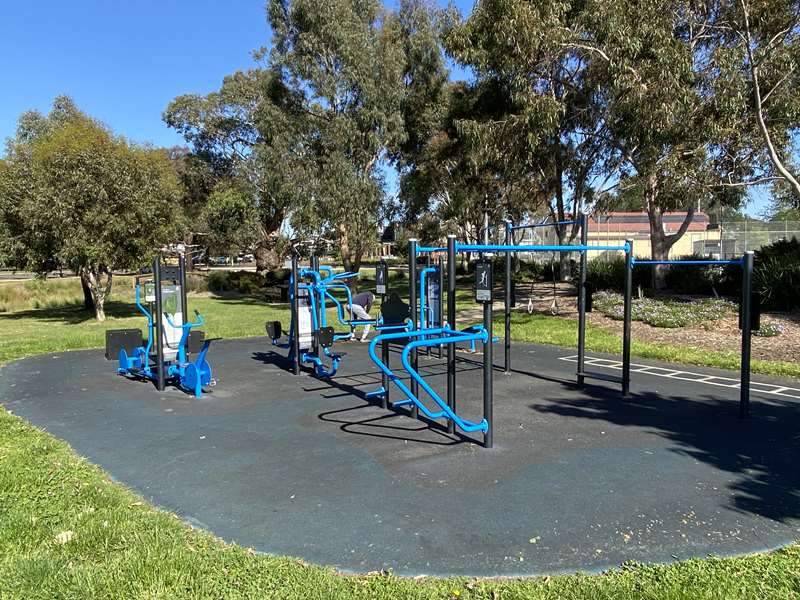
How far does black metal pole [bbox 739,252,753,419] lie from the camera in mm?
6195

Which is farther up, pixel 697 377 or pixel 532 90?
pixel 532 90

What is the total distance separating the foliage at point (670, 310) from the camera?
526 inches

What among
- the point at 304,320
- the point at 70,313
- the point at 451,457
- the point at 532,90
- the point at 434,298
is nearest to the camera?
the point at 451,457

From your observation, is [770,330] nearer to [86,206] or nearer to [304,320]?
[304,320]

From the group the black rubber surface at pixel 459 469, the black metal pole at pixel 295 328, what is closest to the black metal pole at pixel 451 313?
the black rubber surface at pixel 459 469

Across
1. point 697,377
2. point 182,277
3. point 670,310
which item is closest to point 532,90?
point 670,310

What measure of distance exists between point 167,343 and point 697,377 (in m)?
7.49

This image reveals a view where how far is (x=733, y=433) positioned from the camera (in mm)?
5676

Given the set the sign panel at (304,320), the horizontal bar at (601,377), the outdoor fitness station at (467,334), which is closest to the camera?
the outdoor fitness station at (467,334)

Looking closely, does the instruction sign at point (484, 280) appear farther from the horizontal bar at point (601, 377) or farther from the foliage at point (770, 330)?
the foliage at point (770, 330)

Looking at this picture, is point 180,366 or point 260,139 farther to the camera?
point 260,139

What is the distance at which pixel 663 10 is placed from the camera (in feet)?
48.0

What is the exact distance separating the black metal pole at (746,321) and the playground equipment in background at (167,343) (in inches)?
246

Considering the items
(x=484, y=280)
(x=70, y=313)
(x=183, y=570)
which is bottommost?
(x=70, y=313)
